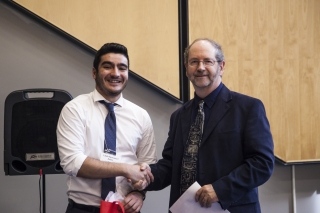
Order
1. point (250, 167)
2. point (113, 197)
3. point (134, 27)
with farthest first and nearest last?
point (134, 27)
point (113, 197)
point (250, 167)

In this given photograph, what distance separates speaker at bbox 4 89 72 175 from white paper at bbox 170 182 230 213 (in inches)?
47.0

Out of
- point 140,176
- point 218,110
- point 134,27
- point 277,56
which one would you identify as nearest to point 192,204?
point 140,176

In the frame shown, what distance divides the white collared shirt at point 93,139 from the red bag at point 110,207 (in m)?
0.10

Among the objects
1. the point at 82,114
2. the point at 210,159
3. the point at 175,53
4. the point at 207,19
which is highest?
the point at 207,19

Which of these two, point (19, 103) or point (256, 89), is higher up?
point (256, 89)

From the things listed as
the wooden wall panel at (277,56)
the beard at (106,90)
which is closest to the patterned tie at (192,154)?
the beard at (106,90)

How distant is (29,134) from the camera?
2688mm

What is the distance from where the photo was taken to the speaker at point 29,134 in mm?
2670

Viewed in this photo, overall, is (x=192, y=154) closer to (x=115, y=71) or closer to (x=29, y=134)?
(x=115, y=71)

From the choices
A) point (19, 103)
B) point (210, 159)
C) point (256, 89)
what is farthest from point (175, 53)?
point (210, 159)

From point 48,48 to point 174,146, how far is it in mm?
1749

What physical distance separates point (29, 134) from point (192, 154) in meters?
1.32

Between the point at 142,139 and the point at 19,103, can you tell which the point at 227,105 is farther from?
the point at 19,103

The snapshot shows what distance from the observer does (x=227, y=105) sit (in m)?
1.92
